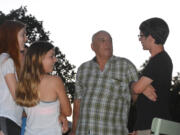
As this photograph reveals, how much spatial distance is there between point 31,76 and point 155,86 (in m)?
1.20

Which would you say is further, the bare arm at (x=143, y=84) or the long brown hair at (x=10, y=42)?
the bare arm at (x=143, y=84)

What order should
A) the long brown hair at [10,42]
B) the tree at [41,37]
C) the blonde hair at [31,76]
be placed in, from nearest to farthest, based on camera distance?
the blonde hair at [31,76] < the long brown hair at [10,42] < the tree at [41,37]

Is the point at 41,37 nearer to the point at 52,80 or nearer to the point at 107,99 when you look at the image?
the point at 107,99

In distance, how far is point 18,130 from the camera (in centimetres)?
417

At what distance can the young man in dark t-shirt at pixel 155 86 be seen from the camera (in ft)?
14.5

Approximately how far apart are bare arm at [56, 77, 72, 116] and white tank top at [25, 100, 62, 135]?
0.15ft

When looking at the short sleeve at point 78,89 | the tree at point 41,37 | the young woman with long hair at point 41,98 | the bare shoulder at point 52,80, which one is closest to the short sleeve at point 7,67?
the young woman with long hair at point 41,98

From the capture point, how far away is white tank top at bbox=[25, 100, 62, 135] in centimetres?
411

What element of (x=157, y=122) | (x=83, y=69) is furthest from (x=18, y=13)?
(x=157, y=122)

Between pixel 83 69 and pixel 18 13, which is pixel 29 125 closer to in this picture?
pixel 83 69

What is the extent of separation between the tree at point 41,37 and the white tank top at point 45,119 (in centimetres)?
3377

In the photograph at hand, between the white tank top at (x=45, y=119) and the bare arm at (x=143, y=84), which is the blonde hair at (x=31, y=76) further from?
the bare arm at (x=143, y=84)

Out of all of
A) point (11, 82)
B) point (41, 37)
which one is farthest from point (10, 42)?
point (41, 37)

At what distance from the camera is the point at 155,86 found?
444 cm
